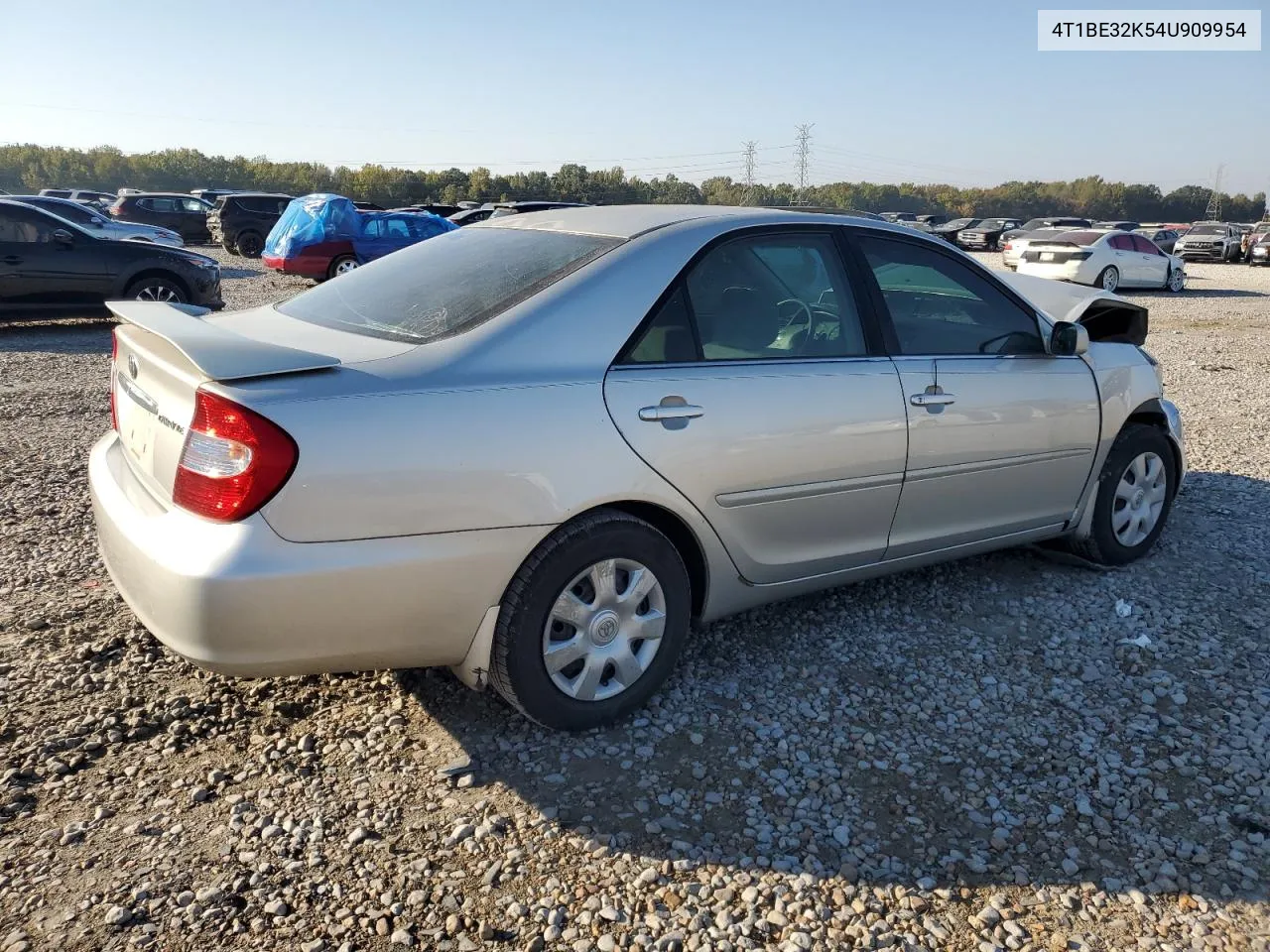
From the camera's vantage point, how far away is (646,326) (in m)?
3.13

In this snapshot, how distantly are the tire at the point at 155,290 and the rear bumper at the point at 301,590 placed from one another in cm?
1015

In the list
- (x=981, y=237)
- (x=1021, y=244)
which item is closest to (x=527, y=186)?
(x=981, y=237)

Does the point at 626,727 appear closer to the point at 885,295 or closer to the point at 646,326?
the point at 646,326

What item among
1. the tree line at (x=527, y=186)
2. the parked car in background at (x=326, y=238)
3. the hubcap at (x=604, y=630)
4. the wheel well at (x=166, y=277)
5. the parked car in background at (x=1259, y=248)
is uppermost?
the tree line at (x=527, y=186)

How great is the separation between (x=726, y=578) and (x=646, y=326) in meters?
0.90

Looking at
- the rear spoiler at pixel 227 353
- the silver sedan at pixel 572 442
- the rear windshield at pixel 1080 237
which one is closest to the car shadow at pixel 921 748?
the silver sedan at pixel 572 442

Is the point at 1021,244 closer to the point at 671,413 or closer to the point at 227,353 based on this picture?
the point at 671,413

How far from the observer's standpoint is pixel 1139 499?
4738mm

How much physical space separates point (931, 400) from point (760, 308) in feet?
2.56

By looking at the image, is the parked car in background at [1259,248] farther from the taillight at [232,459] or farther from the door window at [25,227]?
the taillight at [232,459]

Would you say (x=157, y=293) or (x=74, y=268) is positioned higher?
(x=74, y=268)

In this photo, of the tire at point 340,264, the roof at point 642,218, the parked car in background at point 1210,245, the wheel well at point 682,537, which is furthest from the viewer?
the parked car in background at point 1210,245

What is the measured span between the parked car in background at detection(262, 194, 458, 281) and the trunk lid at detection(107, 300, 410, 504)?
1533 cm

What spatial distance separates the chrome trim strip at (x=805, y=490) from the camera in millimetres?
3244
